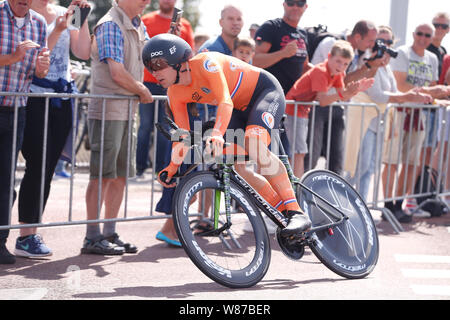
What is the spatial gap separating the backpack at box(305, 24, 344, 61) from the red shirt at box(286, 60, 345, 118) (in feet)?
3.42

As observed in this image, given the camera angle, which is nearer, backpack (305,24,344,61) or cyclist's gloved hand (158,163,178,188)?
cyclist's gloved hand (158,163,178,188)

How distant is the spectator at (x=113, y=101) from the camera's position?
626 cm

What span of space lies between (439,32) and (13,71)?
6294mm

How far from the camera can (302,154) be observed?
7758 millimetres

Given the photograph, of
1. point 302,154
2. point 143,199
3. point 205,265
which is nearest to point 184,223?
point 205,265

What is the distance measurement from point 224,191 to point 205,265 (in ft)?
1.85

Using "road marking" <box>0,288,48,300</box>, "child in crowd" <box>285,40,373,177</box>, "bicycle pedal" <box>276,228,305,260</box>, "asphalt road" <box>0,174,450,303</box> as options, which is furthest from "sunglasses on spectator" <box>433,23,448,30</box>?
"road marking" <box>0,288,48,300</box>

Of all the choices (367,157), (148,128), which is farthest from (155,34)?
(367,157)

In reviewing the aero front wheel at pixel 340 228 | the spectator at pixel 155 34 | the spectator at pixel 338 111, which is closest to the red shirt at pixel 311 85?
the spectator at pixel 338 111

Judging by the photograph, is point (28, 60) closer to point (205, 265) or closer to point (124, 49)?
point (124, 49)

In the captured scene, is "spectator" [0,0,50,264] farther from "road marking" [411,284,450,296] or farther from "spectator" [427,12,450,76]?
"spectator" [427,12,450,76]

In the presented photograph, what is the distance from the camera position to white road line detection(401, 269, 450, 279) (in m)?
5.75

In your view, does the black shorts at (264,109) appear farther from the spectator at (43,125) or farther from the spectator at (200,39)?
the spectator at (200,39)

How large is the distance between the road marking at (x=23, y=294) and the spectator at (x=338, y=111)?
3780mm
